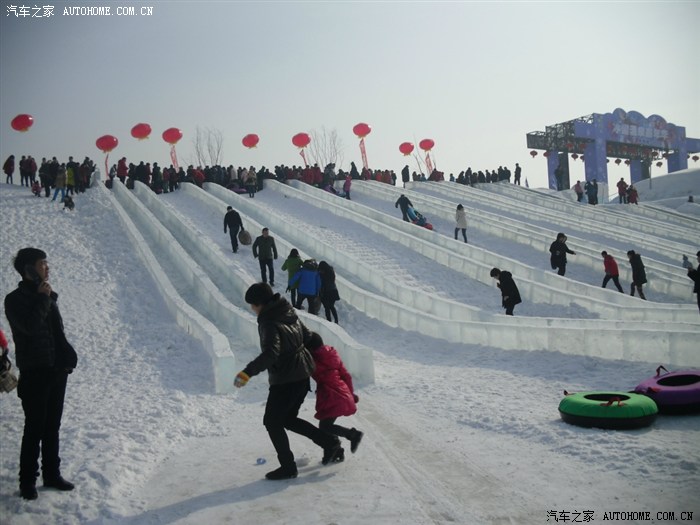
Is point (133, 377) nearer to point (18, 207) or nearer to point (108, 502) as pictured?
point (108, 502)

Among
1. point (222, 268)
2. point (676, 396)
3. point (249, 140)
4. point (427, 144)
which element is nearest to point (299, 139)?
point (249, 140)

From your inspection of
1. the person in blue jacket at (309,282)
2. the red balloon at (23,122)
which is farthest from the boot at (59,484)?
the red balloon at (23,122)

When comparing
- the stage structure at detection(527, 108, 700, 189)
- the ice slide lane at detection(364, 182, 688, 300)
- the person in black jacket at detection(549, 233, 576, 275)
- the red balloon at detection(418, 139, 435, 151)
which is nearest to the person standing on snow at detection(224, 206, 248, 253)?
the ice slide lane at detection(364, 182, 688, 300)

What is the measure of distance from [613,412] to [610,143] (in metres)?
53.1

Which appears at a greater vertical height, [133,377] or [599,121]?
[599,121]

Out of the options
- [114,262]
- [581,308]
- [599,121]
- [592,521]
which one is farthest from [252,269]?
[599,121]

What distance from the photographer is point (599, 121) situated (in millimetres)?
52062

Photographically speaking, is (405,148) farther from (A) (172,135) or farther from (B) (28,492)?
(B) (28,492)

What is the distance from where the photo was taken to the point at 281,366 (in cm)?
470

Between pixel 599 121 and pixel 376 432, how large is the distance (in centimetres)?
5192

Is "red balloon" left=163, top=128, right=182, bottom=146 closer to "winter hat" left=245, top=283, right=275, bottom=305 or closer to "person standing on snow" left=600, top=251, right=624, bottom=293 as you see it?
"person standing on snow" left=600, top=251, right=624, bottom=293

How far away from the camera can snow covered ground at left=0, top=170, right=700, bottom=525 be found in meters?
4.22

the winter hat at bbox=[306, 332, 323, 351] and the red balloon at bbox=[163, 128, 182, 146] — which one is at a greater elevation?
the red balloon at bbox=[163, 128, 182, 146]

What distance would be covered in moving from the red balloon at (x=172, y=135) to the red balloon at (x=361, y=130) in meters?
10.0
